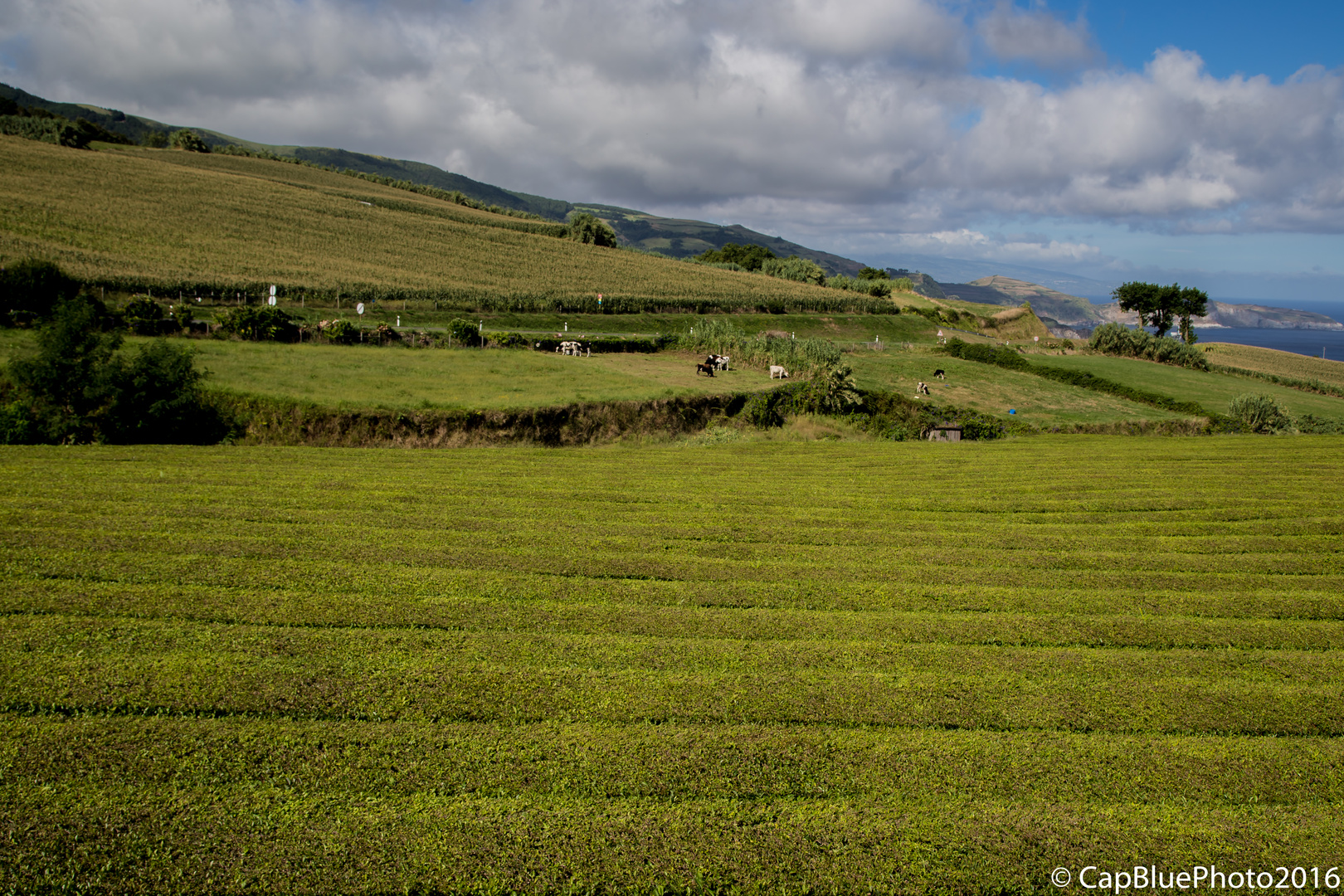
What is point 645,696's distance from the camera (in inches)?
251

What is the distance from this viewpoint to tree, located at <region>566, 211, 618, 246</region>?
9500cm

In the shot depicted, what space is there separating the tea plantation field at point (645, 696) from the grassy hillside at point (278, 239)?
136 ft

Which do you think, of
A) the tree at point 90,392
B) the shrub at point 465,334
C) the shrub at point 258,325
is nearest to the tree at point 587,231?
the shrub at point 465,334

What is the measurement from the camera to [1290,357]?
6153cm

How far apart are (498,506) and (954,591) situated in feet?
24.6

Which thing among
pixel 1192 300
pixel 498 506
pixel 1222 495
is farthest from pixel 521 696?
pixel 1192 300

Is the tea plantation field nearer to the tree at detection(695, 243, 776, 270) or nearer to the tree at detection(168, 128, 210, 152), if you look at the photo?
the tree at detection(695, 243, 776, 270)

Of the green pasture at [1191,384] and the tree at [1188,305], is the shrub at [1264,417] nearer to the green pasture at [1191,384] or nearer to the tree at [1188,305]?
the green pasture at [1191,384]

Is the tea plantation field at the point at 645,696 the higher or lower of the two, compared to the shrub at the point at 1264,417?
lower

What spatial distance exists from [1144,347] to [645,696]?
196 ft

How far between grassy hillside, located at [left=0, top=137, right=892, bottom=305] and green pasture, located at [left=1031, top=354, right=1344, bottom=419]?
28.0 metres

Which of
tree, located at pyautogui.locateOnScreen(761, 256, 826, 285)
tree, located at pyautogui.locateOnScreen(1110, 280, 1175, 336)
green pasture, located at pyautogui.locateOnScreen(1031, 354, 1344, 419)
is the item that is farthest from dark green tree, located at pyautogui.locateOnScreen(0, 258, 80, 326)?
tree, located at pyautogui.locateOnScreen(1110, 280, 1175, 336)

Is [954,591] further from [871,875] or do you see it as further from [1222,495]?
[1222,495]

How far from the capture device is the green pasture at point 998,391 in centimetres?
3158
